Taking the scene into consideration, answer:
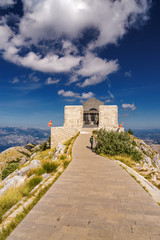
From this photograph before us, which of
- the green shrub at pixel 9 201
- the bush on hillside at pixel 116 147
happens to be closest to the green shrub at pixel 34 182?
the green shrub at pixel 9 201

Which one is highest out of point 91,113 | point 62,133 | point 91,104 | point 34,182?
point 91,104

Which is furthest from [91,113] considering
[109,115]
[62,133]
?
[62,133]

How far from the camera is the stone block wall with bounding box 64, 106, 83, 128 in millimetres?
37938

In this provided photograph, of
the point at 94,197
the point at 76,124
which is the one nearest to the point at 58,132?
the point at 76,124

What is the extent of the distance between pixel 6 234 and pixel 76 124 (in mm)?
34762

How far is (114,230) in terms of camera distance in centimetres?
329

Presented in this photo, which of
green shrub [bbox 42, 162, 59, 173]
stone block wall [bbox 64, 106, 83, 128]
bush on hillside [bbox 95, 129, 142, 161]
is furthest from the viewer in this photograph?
stone block wall [bbox 64, 106, 83, 128]

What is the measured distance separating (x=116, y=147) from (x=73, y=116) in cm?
2567

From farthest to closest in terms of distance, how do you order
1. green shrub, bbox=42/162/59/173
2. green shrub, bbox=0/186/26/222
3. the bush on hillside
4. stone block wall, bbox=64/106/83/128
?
1. stone block wall, bbox=64/106/83/128
2. the bush on hillside
3. green shrub, bbox=42/162/59/173
4. green shrub, bbox=0/186/26/222

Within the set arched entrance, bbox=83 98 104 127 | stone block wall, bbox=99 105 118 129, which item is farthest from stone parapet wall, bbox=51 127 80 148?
arched entrance, bbox=83 98 104 127

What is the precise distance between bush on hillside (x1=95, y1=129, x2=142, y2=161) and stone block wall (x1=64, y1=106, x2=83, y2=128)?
23412mm

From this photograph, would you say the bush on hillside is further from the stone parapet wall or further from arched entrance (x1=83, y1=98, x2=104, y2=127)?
arched entrance (x1=83, y1=98, x2=104, y2=127)

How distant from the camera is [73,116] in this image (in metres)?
38.2

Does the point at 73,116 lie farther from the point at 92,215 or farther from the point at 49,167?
the point at 92,215
